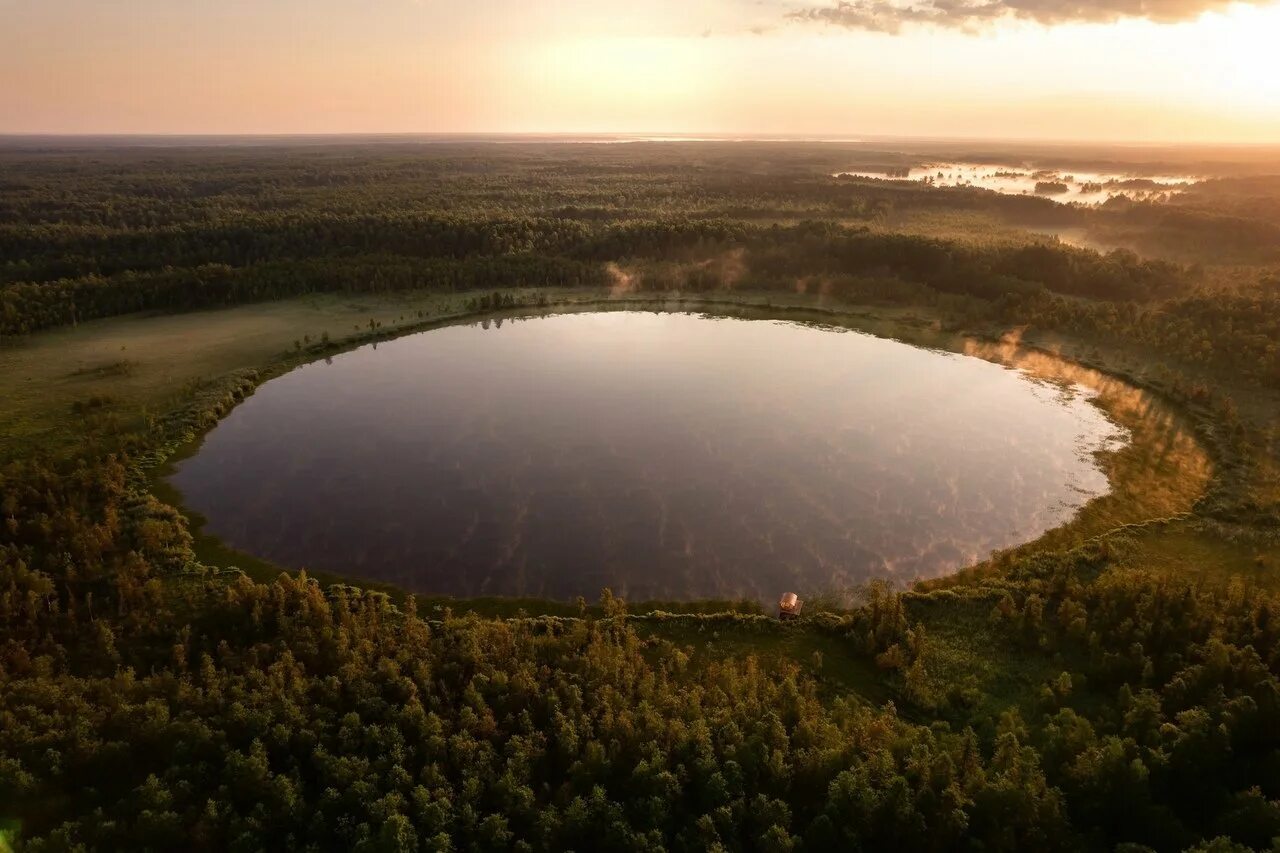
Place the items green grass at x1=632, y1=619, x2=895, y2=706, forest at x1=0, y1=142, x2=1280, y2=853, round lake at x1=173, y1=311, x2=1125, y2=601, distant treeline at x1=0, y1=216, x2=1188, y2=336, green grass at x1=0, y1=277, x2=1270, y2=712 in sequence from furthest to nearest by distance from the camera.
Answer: distant treeline at x1=0, y1=216, x2=1188, y2=336 < round lake at x1=173, y1=311, x2=1125, y2=601 < green grass at x1=0, y1=277, x2=1270, y2=712 < green grass at x1=632, y1=619, x2=895, y2=706 < forest at x1=0, y1=142, x2=1280, y2=853

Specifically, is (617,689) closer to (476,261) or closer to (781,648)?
(781,648)

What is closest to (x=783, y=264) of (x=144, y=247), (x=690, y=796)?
(x=690, y=796)

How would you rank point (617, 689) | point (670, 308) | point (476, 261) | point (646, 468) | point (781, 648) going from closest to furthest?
point (617, 689), point (781, 648), point (646, 468), point (670, 308), point (476, 261)

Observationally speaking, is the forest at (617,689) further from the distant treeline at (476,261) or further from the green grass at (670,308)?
the distant treeline at (476,261)

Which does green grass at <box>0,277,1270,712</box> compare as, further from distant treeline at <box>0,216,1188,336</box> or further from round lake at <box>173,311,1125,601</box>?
distant treeline at <box>0,216,1188,336</box>

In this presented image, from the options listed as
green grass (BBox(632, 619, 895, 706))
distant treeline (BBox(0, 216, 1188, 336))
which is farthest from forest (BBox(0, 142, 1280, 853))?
distant treeline (BBox(0, 216, 1188, 336))

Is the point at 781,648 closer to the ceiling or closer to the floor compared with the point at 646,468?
closer to the floor

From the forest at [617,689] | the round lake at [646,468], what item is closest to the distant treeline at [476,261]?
the forest at [617,689]

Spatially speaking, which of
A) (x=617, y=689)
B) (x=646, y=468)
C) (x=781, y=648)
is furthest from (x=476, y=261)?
(x=617, y=689)

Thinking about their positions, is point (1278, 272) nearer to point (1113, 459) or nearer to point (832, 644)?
point (1113, 459)
